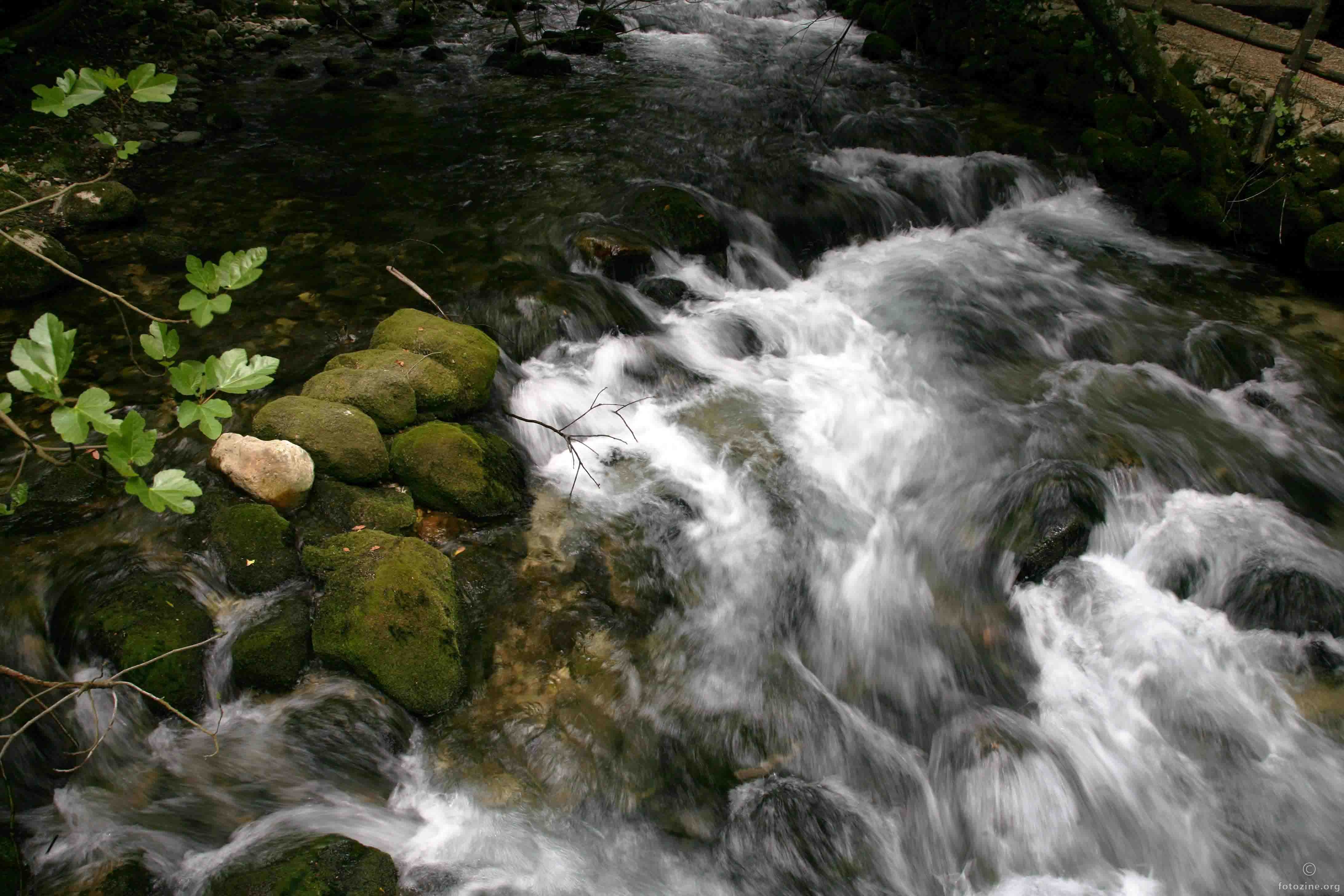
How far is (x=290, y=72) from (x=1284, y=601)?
10.9 metres

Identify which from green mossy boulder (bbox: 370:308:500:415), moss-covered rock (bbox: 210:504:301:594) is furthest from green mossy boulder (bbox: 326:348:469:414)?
moss-covered rock (bbox: 210:504:301:594)

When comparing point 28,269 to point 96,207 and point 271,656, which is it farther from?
point 271,656

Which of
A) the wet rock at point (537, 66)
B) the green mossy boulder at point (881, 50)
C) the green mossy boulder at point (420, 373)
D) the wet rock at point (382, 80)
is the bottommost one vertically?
the green mossy boulder at point (420, 373)

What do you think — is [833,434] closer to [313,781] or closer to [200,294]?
[313,781]

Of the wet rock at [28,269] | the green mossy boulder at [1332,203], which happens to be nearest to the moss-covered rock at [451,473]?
the wet rock at [28,269]

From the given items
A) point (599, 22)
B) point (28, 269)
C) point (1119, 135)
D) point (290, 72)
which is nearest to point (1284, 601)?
point (1119, 135)

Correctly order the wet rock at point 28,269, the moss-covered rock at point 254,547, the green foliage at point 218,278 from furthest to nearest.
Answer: the wet rock at point 28,269 → the moss-covered rock at point 254,547 → the green foliage at point 218,278

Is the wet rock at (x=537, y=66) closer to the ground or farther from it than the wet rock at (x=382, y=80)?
farther from it

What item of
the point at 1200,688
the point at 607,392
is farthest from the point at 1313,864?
the point at 607,392

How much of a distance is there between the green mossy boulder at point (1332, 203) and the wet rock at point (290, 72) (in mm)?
Result: 10626

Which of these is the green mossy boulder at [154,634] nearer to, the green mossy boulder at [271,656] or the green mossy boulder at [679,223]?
the green mossy boulder at [271,656]

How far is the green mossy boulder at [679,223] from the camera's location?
6812 millimetres

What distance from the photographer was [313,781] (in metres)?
3.20

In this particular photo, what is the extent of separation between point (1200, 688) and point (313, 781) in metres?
4.07
